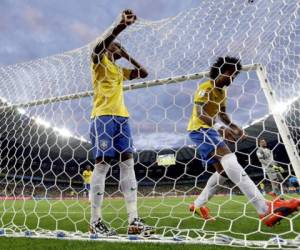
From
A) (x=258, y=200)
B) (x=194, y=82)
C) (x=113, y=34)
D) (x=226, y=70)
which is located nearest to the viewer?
(x=258, y=200)

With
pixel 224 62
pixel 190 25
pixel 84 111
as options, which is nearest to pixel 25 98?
pixel 84 111

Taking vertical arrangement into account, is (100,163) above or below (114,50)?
below

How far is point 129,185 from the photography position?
9.44 feet

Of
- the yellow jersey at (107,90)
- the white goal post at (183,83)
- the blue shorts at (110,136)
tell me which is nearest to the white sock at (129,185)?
the blue shorts at (110,136)

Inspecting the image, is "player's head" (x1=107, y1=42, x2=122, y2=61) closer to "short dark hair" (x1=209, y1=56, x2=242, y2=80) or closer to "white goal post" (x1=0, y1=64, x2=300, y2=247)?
"white goal post" (x1=0, y1=64, x2=300, y2=247)

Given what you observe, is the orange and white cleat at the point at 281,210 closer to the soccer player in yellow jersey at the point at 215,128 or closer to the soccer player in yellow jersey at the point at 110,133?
the soccer player in yellow jersey at the point at 215,128

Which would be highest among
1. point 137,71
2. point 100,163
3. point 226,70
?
point 137,71

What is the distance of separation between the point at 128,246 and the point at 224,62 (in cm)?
183

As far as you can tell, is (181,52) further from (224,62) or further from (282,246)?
(282,246)

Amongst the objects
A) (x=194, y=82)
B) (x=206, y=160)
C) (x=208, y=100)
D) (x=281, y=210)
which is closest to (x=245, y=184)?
Answer: (x=281, y=210)

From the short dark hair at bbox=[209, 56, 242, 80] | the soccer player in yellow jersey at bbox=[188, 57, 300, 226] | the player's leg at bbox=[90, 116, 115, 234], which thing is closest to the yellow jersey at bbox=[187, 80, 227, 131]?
the soccer player in yellow jersey at bbox=[188, 57, 300, 226]

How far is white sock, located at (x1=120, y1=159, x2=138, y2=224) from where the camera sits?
280 centimetres

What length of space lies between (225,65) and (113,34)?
41.3 inches

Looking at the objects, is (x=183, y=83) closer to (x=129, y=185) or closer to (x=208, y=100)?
(x=208, y=100)
